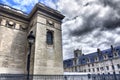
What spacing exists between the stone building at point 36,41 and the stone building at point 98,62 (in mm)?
24469

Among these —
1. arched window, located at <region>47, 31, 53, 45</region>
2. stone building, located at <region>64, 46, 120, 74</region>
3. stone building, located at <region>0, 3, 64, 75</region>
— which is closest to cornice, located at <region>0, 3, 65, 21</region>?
stone building, located at <region>0, 3, 64, 75</region>

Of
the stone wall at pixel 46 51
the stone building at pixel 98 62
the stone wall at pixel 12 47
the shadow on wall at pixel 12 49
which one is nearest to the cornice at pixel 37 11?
the stone wall at pixel 46 51

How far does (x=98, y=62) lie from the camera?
1678 inches

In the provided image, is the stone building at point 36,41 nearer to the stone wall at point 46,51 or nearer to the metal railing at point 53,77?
the stone wall at point 46,51

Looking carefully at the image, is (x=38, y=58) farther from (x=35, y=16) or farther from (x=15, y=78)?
(x=35, y=16)

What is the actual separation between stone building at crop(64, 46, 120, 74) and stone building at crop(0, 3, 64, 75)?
2447cm

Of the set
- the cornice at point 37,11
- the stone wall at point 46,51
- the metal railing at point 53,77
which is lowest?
the metal railing at point 53,77

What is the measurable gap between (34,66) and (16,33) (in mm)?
6211

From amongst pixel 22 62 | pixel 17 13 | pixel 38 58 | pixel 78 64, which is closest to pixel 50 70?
pixel 38 58

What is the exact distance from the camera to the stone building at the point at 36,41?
1406 centimetres

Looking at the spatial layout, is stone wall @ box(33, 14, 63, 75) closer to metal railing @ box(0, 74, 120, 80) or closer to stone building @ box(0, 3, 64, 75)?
stone building @ box(0, 3, 64, 75)

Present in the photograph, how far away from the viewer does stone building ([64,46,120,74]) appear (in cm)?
3822

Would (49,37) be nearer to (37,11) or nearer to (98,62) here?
(37,11)

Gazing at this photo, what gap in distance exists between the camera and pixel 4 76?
9375 millimetres
